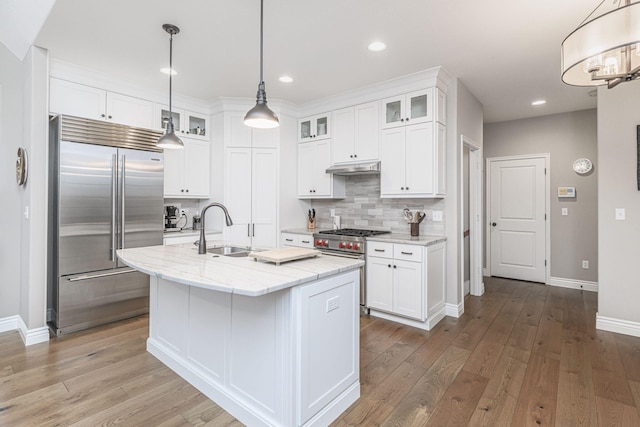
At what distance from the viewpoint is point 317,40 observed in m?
2.85

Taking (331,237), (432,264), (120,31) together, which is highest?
(120,31)

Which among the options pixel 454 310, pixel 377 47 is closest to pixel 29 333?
pixel 377 47

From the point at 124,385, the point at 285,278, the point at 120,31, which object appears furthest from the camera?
the point at 120,31

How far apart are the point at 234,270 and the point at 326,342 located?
2.22ft

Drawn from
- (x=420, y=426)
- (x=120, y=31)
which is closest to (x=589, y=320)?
(x=420, y=426)

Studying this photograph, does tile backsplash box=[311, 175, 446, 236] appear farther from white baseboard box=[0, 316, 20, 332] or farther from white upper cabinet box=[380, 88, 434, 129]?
white baseboard box=[0, 316, 20, 332]

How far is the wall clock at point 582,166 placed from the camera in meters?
4.80

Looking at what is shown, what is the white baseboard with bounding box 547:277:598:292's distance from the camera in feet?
15.8

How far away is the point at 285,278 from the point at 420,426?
121 centimetres

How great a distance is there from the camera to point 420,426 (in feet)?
6.30

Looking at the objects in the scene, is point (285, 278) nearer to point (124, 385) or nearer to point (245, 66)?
point (124, 385)

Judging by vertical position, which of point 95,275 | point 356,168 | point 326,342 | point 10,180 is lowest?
point 326,342

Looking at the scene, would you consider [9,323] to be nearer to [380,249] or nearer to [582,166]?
[380,249]

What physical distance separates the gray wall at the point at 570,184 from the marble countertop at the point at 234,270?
453 cm
